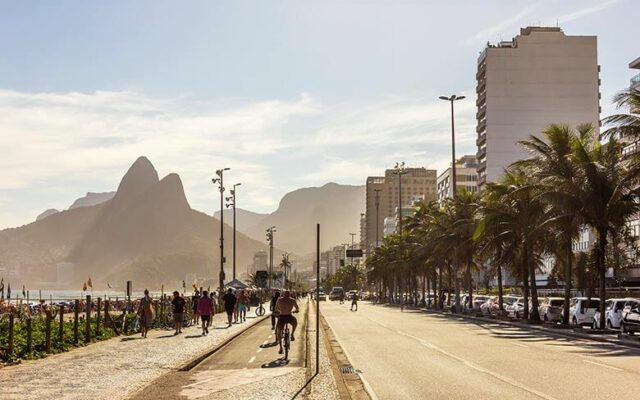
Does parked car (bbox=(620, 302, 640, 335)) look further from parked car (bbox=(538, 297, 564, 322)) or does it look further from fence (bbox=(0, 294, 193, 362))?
fence (bbox=(0, 294, 193, 362))

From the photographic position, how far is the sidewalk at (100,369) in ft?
51.8

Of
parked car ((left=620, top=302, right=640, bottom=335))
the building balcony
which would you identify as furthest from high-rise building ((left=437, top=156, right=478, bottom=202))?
parked car ((left=620, top=302, right=640, bottom=335))

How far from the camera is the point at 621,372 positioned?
19.5m

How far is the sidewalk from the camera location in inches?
621

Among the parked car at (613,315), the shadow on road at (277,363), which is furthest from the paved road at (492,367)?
the parked car at (613,315)

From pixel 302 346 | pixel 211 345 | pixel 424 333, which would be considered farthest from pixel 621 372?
pixel 424 333

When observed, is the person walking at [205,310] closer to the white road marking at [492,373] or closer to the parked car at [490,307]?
the white road marking at [492,373]

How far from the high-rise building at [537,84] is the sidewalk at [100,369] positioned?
11646 centimetres

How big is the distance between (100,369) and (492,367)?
9.37 metres

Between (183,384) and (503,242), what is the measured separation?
39465mm

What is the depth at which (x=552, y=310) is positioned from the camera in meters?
48.0

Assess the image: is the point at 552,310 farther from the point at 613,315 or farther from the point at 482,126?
the point at 482,126

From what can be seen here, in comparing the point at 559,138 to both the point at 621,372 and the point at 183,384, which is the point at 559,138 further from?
the point at 183,384

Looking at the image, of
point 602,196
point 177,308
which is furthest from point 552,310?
point 177,308
